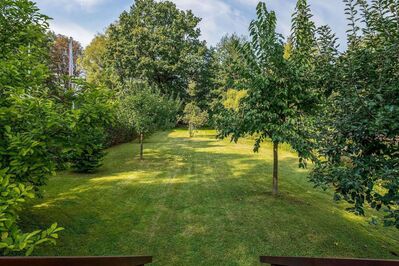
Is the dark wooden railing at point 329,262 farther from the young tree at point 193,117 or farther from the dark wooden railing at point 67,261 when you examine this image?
the young tree at point 193,117

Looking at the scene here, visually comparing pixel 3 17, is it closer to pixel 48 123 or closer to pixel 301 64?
pixel 48 123

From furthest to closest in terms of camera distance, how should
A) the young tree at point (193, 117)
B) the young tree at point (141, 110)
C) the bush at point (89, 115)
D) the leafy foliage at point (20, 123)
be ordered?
the young tree at point (193, 117)
the young tree at point (141, 110)
the bush at point (89, 115)
the leafy foliage at point (20, 123)

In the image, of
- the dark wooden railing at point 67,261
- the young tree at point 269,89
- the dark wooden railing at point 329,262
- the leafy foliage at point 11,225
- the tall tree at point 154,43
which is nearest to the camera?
the dark wooden railing at point 67,261

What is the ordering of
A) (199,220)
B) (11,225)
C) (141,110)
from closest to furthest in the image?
(11,225) → (199,220) → (141,110)

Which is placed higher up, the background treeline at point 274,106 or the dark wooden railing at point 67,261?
the background treeline at point 274,106

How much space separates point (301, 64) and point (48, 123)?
6.18 metres

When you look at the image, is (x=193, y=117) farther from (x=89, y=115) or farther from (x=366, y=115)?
(x=366, y=115)

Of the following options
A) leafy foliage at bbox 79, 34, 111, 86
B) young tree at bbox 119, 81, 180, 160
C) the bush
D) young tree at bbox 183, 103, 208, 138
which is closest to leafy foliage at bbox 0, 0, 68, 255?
the bush

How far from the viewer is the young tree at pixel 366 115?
3.57 m

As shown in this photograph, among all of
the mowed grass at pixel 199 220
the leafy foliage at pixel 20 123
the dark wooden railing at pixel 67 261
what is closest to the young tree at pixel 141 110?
the mowed grass at pixel 199 220

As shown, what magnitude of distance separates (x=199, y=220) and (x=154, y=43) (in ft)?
103

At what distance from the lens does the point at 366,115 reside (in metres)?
3.83

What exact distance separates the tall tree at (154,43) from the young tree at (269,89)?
27.4 meters

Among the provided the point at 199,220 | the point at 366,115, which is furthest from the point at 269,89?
the point at 366,115
